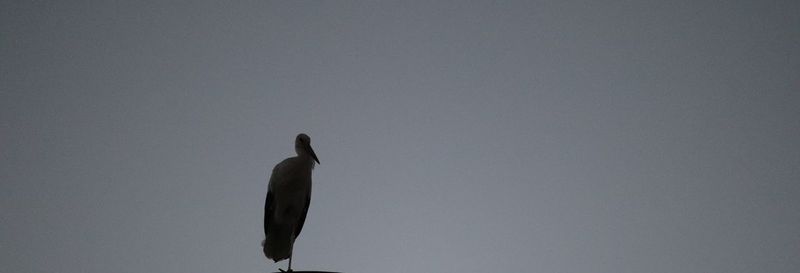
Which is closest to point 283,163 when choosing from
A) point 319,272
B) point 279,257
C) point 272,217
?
point 272,217

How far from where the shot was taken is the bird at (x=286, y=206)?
20.9 feet

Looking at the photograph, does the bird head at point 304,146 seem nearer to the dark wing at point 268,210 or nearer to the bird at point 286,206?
the bird at point 286,206

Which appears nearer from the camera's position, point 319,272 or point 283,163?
point 319,272

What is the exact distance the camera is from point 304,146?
7660mm

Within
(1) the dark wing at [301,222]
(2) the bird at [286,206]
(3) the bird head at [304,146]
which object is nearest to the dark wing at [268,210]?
(2) the bird at [286,206]

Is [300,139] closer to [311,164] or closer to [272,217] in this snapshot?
[311,164]

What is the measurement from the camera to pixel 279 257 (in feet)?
20.7

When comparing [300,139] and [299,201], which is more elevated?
[300,139]

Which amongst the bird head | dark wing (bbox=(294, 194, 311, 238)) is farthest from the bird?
the bird head

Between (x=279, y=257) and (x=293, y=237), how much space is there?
13.9 inches

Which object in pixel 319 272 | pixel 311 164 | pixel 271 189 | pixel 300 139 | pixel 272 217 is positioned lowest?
pixel 319 272

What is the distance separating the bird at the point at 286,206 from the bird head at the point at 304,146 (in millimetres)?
212

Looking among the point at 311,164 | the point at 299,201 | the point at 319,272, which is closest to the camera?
the point at 319,272

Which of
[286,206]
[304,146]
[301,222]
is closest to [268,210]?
[286,206]
